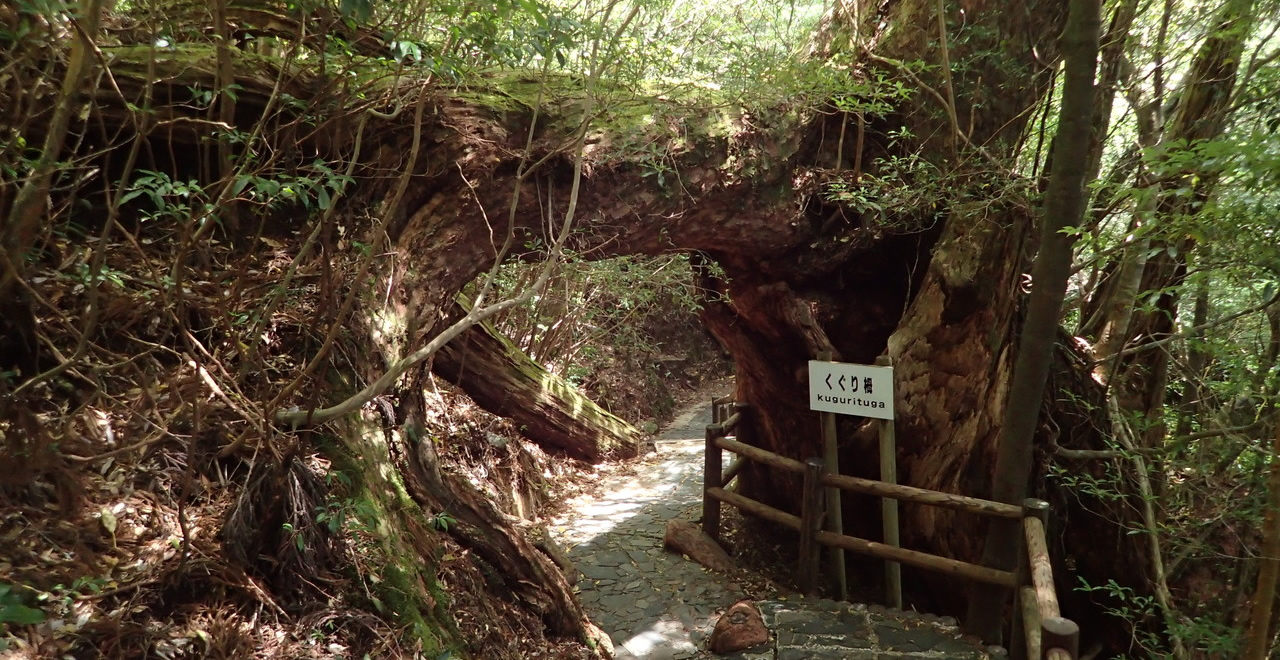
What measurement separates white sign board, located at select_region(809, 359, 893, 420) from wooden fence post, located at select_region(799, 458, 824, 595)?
456mm

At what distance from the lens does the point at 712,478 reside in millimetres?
6867

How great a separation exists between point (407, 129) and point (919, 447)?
14.4 ft

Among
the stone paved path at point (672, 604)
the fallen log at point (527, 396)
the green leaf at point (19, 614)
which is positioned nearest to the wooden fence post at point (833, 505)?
the stone paved path at point (672, 604)

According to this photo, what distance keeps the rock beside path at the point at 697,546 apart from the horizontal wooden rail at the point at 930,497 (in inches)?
56.0

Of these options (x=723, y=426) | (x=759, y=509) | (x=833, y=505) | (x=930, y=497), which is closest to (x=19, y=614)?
(x=930, y=497)

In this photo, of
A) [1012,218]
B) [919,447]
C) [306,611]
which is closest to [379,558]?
[306,611]

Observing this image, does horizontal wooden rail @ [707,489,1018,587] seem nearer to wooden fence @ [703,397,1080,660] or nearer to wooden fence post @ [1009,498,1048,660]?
wooden fence @ [703,397,1080,660]

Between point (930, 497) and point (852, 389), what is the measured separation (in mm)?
1023

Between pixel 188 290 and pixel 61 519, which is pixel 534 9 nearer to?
pixel 188 290

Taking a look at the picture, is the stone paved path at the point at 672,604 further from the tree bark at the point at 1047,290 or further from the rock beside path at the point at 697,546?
the tree bark at the point at 1047,290

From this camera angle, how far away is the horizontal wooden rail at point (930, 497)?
4.52 metres

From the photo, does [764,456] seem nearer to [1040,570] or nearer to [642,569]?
[642,569]

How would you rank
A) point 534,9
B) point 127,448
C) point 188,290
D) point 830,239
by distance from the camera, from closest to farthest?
point 127,448 → point 534,9 → point 188,290 → point 830,239

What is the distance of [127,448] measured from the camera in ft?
9.10
